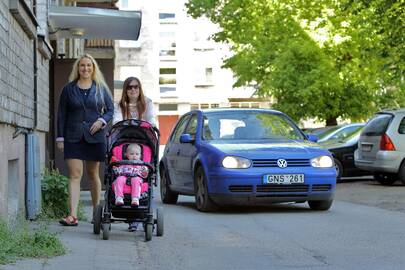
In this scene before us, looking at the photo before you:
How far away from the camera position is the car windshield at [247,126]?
14.4 meters

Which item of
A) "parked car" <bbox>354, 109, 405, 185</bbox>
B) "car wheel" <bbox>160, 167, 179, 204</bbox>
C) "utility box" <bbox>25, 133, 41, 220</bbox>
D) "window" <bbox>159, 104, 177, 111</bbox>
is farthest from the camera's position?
A: "window" <bbox>159, 104, 177, 111</bbox>

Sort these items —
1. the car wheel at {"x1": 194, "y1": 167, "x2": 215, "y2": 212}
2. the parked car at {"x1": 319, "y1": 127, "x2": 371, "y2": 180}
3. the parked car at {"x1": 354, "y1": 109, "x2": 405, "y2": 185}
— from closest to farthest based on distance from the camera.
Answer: the car wheel at {"x1": 194, "y1": 167, "x2": 215, "y2": 212}, the parked car at {"x1": 354, "y1": 109, "x2": 405, "y2": 185}, the parked car at {"x1": 319, "y1": 127, "x2": 371, "y2": 180}

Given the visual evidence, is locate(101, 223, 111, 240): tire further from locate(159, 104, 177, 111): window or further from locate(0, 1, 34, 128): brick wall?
locate(159, 104, 177, 111): window

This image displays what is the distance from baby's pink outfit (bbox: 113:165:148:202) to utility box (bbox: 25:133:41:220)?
6.33 ft

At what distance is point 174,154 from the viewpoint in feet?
51.3

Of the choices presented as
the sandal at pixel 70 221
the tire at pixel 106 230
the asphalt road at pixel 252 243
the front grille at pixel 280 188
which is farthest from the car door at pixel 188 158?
the tire at pixel 106 230

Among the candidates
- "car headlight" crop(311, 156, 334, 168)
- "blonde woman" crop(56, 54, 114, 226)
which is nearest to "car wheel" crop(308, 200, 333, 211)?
"car headlight" crop(311, 156, 334, 168)

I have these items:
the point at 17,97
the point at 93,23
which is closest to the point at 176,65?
the point at 93,23

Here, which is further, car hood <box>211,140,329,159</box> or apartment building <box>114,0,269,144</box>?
apartment building <box>114,0,269,144</box>

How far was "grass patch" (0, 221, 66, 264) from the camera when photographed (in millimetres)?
7418

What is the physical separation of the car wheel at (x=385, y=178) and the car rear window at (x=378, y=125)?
3.33 feet

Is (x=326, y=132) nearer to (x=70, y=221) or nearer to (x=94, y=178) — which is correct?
(x=94, y=178)

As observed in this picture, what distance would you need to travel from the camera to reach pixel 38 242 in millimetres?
8016

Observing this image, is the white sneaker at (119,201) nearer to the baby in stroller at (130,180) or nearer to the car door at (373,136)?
the baby in stroller at (130,180)
